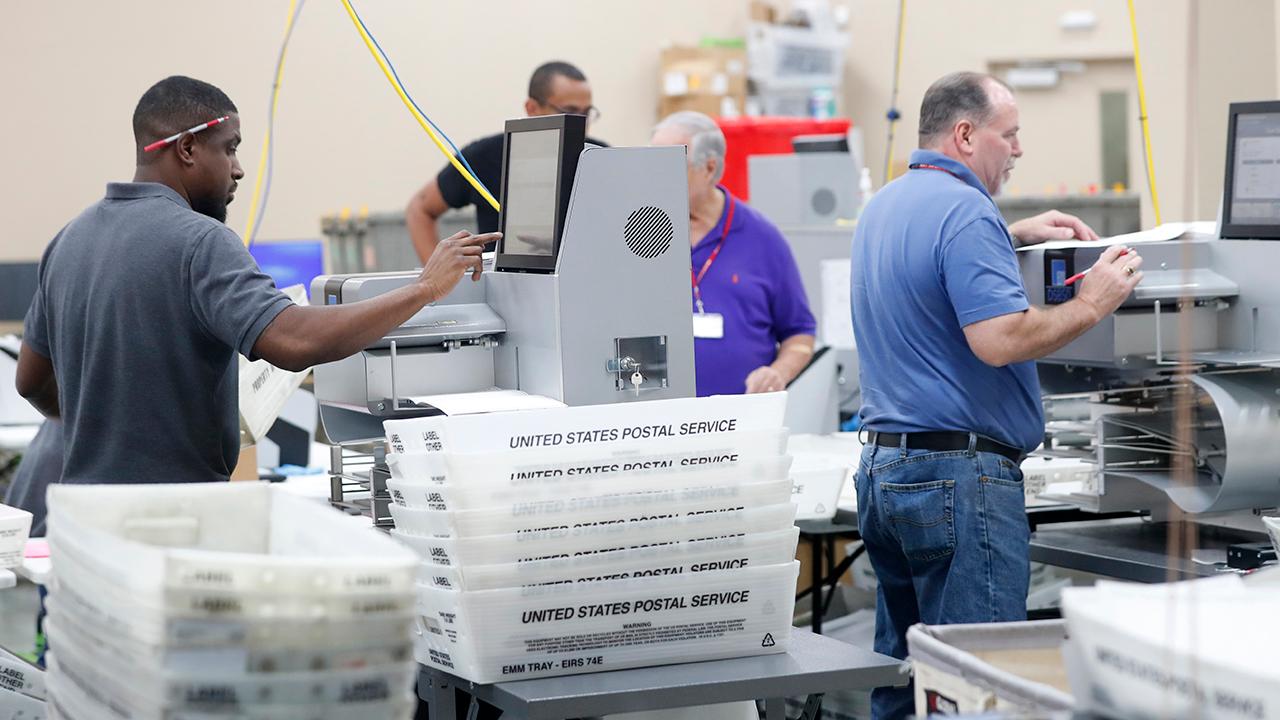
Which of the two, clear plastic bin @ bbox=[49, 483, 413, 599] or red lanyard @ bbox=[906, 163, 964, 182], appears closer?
clear plastic bin @ bbox=[49, 483, 413, 599]

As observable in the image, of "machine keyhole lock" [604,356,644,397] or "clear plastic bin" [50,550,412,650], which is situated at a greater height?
"machine keyhole lock" [604,356,644,397]

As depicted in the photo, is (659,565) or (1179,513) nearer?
(659,565)

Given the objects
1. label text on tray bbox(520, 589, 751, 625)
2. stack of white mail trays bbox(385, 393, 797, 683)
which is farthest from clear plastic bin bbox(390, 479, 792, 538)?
label text on tray bbox(520, 589, 751, 625)

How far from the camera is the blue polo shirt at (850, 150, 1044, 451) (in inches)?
88.7

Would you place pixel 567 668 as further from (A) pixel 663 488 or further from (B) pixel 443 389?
(B) pixel 443 389

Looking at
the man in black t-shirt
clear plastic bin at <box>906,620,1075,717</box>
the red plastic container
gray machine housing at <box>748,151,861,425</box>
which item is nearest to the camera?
clear plastic bin at <box>906,620,1075,717</box>

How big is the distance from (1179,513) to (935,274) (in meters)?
0.59

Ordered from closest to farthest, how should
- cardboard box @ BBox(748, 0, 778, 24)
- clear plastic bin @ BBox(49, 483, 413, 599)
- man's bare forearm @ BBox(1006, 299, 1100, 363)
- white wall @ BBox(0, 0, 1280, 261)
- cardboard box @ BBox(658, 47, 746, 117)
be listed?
clear plastic bin @ BBox(49, 483, 413, 599) → man's bare forearm @ BBox(1006, 299, 1100, 363) → white wall @ BBox(0, 0, 1280, 261) → cardboard box @ BBox(658, 47, 746, 117) → cardboard box @ BBox(748, 0, 778, 24)

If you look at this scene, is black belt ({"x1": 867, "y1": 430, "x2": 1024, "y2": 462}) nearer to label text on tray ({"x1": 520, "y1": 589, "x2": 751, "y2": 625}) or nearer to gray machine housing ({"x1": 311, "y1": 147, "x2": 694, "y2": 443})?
gray machine housing ({"x1": 311, "y1": 147, "x2": 694, "y2": 443})

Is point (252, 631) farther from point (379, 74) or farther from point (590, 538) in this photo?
point (379, 74)

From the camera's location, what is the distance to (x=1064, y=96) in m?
9.34

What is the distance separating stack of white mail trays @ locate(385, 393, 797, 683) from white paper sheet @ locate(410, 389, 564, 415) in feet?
0.80

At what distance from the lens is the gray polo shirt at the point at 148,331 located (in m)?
2.01

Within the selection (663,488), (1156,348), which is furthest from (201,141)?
(1156,348)
